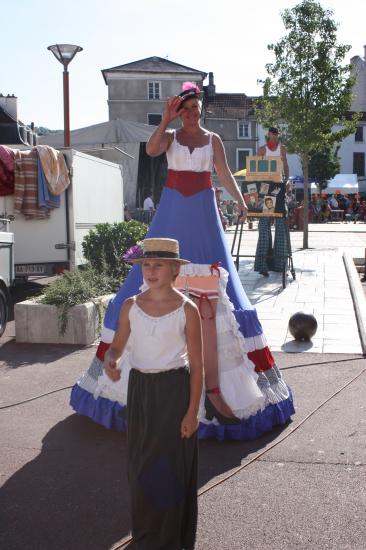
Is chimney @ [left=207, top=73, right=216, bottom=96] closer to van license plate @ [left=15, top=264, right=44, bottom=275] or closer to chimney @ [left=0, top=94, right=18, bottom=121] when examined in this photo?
chimney @ [left=0, top=94, right=18, bottom=121]

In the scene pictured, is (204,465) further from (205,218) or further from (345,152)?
(345,152)

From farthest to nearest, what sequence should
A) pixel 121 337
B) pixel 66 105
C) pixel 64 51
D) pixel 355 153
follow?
pixel 355 153
pixel 66 105
pixel 64 51
pixel 121 337

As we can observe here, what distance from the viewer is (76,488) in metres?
4.08

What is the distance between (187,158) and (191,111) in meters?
0.33

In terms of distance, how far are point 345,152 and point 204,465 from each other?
6220cm

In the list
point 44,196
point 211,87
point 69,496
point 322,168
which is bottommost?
point 69,496

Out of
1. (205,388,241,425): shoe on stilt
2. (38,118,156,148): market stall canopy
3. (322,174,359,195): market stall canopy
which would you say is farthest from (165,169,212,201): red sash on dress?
A: (322,174,359,195): market stall canopy

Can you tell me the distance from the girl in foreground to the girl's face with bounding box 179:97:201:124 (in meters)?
1.96

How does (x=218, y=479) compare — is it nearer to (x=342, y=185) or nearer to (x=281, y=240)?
(x=281, y=240)

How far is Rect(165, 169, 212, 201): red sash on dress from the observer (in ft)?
16.3

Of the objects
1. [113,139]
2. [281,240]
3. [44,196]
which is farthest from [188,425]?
[113,139]

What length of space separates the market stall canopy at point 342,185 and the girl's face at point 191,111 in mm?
46051

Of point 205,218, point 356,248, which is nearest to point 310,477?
point 205,218

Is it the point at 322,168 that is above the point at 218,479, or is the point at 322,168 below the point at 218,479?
above
